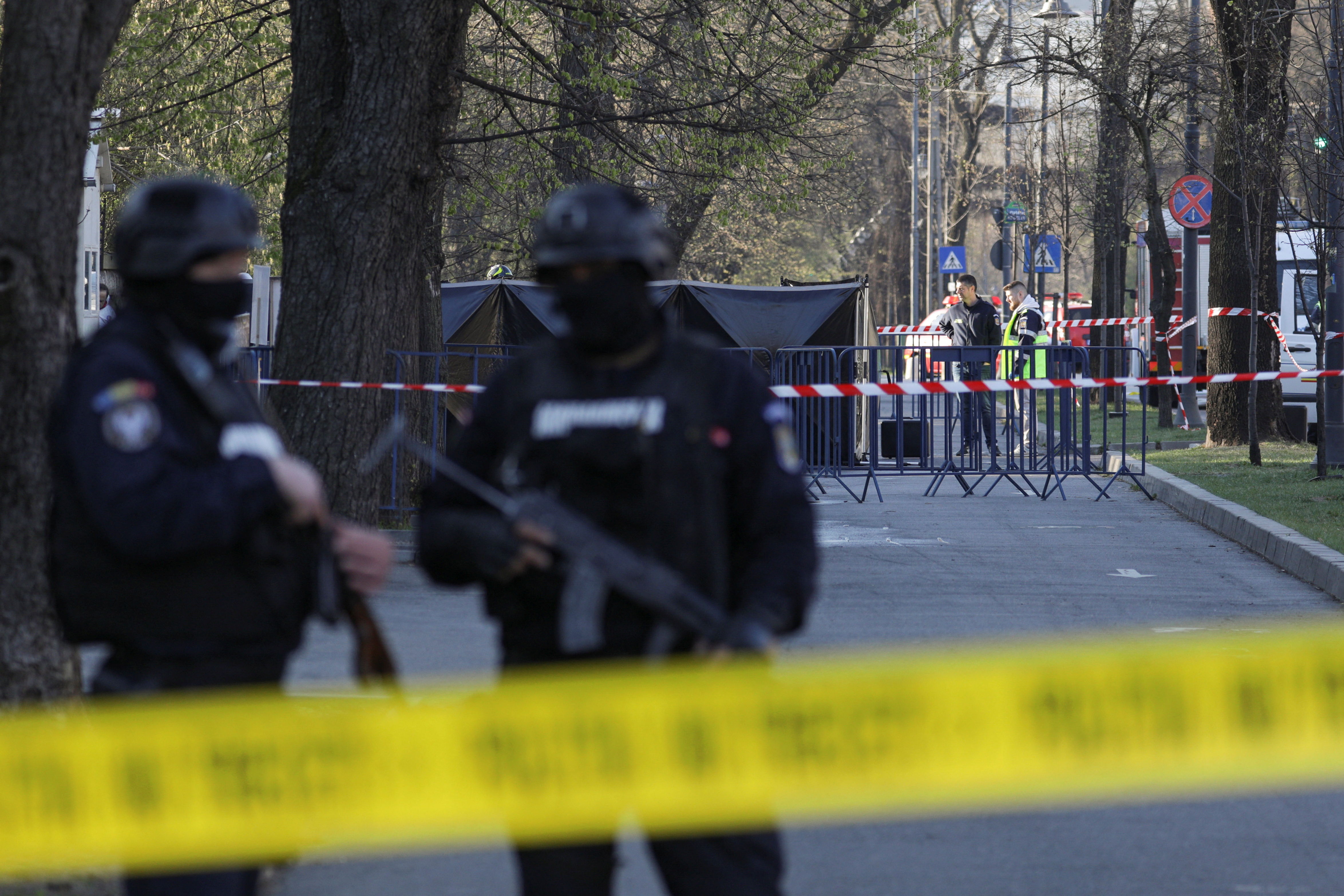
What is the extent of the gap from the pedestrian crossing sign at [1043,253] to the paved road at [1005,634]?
1907cm

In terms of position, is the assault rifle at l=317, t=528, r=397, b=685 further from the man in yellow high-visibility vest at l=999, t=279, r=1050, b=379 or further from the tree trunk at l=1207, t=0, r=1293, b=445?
the tree trunk at l=1207, t=0, r=1293, b=445

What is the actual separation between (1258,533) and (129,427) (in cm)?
1044

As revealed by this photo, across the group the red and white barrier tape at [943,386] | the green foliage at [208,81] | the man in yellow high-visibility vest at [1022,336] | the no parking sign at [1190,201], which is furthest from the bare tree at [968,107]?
the red and white barrier tape at [943,386]

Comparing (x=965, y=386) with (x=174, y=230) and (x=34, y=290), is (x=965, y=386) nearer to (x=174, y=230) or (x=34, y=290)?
(x=34, y=290)

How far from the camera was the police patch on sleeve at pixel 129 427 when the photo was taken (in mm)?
2832

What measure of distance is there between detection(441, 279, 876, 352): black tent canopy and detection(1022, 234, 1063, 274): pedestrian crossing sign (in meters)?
16.8

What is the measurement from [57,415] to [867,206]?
5590 centimetres

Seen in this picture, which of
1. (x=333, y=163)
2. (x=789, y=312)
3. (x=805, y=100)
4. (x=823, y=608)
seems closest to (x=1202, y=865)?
(x=823, y=608)

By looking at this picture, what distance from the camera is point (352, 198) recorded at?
1180 centimetres

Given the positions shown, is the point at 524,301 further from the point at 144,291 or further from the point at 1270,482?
the point at 144,291

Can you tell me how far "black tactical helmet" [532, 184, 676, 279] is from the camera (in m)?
3.03

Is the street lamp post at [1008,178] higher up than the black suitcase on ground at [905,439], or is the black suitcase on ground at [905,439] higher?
the street lamp post at [1008,178]

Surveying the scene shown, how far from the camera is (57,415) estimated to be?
9.70 feet

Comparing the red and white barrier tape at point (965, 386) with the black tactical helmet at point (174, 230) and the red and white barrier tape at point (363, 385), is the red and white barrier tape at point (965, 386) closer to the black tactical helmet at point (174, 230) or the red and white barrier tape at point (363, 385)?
the red and white barrier tape at point (363, 385)
